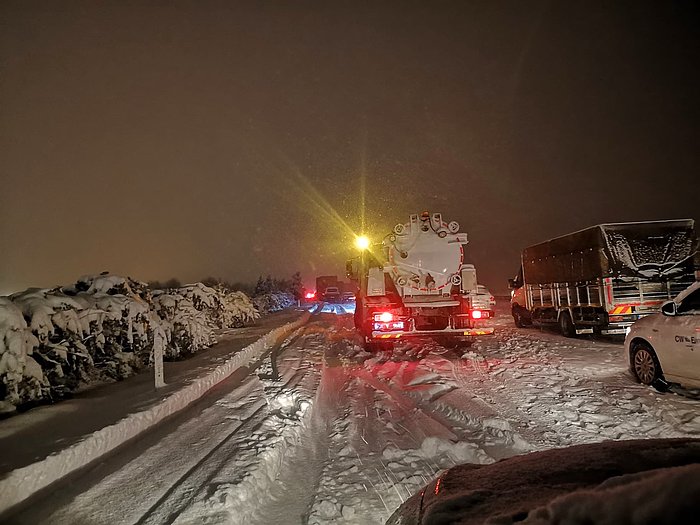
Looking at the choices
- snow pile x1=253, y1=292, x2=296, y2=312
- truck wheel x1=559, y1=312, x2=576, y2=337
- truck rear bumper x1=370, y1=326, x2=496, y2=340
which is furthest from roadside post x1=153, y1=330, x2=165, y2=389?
snow pile x1=253, y1=292, x2=296, y2=312

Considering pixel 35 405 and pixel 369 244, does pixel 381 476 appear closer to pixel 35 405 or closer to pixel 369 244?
pixel 35 405

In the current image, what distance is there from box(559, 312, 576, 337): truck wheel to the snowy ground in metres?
5.58

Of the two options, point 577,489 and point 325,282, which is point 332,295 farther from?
point 577,489

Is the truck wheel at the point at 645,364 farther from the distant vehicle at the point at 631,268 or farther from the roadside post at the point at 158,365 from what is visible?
the roadside post at the point at 158,365

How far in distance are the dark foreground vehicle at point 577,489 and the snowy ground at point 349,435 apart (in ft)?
5.97

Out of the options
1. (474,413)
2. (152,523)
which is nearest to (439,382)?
(474,413)

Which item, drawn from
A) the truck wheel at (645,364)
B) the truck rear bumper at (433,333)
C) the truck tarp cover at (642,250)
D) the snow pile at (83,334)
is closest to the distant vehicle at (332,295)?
the snow pile at (83,334)

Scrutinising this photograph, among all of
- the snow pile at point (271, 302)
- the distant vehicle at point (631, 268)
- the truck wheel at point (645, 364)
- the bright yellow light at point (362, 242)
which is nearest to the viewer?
the truck wheel at point (645, 364)

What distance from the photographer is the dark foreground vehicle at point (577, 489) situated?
59.8 inches

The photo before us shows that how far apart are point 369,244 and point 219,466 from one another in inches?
396

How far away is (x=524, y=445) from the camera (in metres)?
5.75

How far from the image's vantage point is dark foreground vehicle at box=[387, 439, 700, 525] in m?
1.52

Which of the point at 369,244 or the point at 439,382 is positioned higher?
the point at 369,244

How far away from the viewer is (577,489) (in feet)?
6.93
